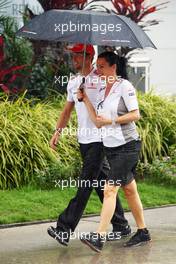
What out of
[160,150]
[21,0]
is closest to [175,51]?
[21,0]

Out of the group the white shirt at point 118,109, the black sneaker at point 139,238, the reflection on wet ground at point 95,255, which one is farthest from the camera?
the black sneaker at point 139,238

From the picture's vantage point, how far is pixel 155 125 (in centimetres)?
1216

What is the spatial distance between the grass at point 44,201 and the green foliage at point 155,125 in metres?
1.22

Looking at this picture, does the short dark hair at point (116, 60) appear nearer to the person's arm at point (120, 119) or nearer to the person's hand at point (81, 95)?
the person's hand at point (81, 95)

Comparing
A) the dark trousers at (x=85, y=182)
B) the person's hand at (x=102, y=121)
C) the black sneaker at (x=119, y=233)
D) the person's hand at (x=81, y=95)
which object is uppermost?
the person's hand at (x=81, y=95)

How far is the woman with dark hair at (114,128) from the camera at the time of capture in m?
7.03

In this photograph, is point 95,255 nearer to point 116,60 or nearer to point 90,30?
point 116,60

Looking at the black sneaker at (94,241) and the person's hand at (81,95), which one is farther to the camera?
the person's hand at (81,95)

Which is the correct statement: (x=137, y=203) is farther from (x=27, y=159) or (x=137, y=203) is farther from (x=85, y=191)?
(x=27, y=159)

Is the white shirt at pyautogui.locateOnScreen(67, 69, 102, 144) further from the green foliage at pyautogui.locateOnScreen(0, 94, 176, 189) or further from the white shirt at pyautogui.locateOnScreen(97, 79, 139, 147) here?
the green foliage at pyautogui.locateOnScreen(0, 94, 176, 189)

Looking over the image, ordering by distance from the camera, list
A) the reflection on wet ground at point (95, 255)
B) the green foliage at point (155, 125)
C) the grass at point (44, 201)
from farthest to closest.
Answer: the green foliage at point (155, 125)
the grass at point (44, 201)
the reflection on wet ground at point (95, 255)

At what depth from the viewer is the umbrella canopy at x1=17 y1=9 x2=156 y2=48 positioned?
23.5 feet

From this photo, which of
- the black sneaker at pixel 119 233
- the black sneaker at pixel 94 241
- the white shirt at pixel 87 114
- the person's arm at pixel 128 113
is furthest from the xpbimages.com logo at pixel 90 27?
the black sneaker at pixel 119 233

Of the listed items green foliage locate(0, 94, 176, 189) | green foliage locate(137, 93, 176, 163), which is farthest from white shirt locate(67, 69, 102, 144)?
green foliage locate(137, 93, 176, 163)
